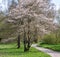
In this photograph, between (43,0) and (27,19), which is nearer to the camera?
(27,19)

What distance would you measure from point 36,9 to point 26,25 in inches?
127

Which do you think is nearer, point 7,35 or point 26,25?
point 26,25

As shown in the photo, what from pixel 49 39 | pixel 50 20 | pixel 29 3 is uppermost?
pixel 29 3

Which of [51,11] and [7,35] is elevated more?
[51,11]

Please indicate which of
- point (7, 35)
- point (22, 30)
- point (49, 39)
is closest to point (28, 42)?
point (22, 30)

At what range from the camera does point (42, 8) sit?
36.9 meters

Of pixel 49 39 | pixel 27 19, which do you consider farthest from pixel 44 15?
pixel 49 39

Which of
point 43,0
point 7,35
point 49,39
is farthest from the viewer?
point 49,39

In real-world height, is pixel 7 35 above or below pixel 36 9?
below

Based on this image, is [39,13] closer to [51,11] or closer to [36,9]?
[36,9]

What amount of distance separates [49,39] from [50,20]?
103 feet

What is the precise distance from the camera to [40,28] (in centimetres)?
3516

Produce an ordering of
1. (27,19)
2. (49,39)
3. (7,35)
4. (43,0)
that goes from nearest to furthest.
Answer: (27,19) < (43,0) < (7,35) < (49,39)

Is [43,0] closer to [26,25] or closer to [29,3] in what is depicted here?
[29,3]
